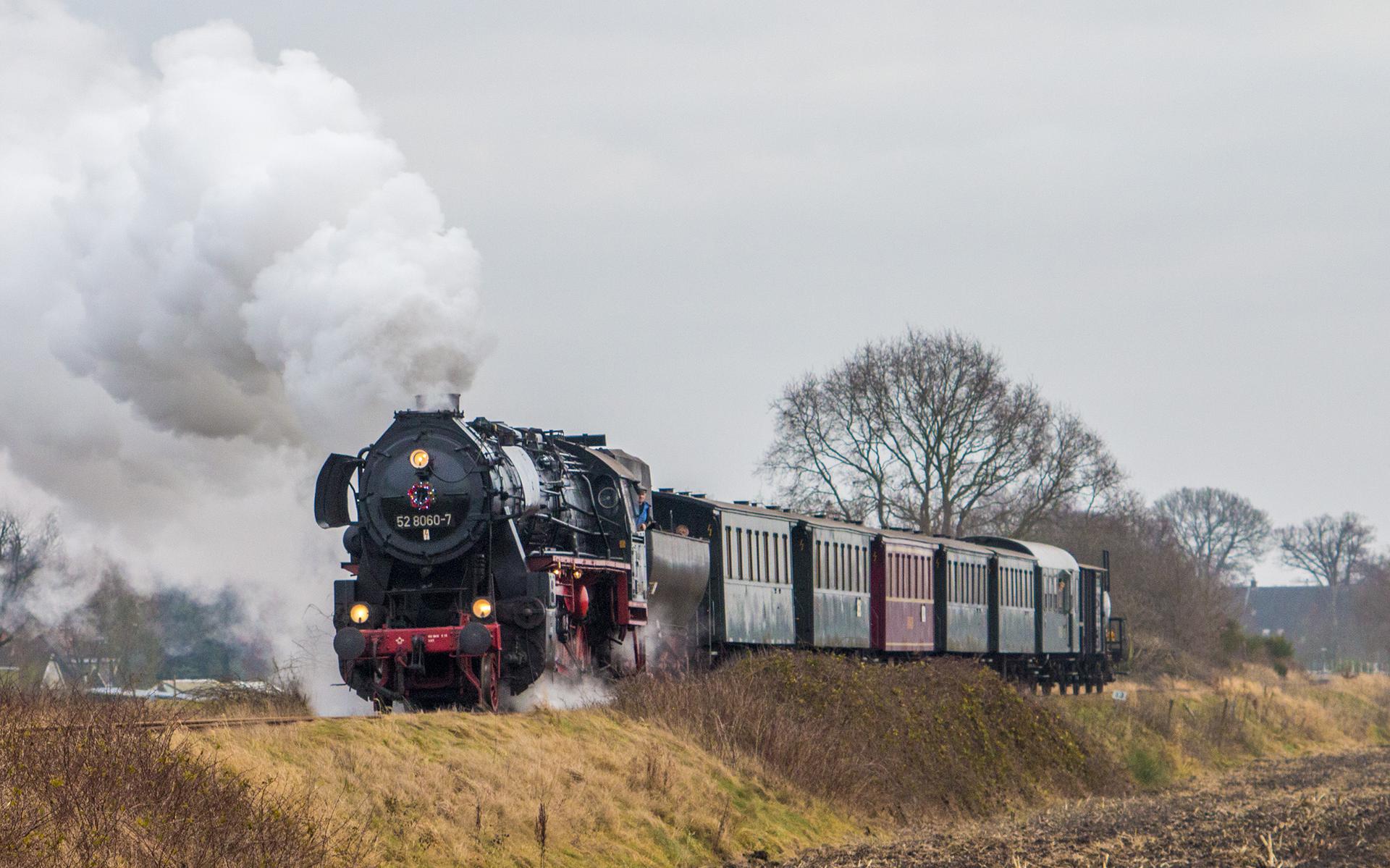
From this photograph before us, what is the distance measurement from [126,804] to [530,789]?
4.32m

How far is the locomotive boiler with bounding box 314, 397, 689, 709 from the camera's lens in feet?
53.6

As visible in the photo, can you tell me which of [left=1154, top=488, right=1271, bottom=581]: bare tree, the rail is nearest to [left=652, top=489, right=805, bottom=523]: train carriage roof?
the rail

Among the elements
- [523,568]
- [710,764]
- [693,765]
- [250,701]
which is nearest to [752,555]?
[523,568]

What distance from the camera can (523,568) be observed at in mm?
16906

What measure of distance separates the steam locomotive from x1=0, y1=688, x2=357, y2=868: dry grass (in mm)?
5654

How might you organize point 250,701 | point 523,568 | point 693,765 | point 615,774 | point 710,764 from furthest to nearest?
point 523,568 < point 250,701 < point 710,764 < point 693,765 < point 615,774

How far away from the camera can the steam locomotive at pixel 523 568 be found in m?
16.5

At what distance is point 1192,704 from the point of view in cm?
3406

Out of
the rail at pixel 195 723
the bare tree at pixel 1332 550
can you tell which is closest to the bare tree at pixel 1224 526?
the bare tree at pixel 1332 550

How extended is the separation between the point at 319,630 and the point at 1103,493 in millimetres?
38525

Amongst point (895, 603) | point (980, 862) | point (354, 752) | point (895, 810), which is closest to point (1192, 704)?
point (895, 603)

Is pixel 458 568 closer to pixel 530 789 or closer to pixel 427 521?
pixel 427 521

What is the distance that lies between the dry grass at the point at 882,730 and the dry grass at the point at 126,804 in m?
6.66

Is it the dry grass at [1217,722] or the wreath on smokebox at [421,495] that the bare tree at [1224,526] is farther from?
the wreath on smokebox at [421,495]
